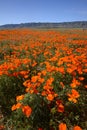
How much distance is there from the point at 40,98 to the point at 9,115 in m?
1.13

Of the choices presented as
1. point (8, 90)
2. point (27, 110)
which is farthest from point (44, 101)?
point (8, 90)

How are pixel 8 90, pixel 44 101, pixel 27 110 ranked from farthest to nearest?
pixel 8 90
pixel 44 101
pixel 27 110

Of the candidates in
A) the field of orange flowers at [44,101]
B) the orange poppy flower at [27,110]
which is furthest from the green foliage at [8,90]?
the orange poppy flower at [27,110]

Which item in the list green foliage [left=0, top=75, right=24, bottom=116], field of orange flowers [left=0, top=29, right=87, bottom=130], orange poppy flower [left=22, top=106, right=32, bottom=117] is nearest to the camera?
orange poppy flower [left=22, top=106, right=32, bottom=117]

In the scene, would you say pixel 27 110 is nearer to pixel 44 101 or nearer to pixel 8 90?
pixel 44 101

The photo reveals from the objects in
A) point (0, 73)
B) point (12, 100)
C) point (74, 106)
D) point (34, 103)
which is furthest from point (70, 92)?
point (0, 73)

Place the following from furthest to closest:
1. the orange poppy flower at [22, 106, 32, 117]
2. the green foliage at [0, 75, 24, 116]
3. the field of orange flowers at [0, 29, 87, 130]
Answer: the green foliage at [0, 75, 24, 116] < the field of orange flowers at [0, 29, 87, 130] < the orange poppy flower at [22, 106, 32, 117]

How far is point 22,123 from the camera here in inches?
205

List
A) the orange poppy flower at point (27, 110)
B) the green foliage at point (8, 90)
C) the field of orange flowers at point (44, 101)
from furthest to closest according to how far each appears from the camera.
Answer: the green foliage at point (8, 90), the field of orange flowers at point (44, 101), the orange poppy flower at point (27, 110)

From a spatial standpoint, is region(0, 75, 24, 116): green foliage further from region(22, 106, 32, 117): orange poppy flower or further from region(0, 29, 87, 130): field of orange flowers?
region(22, 106, 32, 117): orange poppy flower

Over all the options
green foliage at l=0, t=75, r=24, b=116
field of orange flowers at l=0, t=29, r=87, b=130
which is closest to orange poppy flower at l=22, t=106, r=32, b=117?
field of orange flowers at l=0, t=29, r=87, b=130

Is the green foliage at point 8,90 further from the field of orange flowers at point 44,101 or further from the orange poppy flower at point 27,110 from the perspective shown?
the orange poppy flower at point 27,110

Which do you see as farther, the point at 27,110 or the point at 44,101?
the point at 44,101

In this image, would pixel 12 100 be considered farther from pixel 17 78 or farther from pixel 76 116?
pixel 76 116
